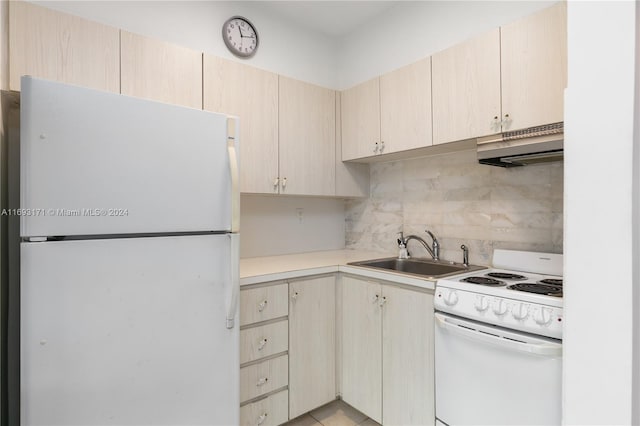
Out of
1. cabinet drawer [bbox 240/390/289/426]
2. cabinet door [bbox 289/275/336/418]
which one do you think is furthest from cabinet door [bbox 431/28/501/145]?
cabinet drawer [bbox 240/390/289/426]

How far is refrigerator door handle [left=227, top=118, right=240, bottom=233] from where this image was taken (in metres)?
1.53

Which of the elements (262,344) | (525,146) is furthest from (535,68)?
(262,344)

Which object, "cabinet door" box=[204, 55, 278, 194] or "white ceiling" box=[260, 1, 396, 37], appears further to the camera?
"white ceiling" box=[260, 1, 396, 37]

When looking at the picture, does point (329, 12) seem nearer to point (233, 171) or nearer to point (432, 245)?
point (233, 171)

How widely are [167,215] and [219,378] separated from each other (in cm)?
76

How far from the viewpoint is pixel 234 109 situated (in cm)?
207

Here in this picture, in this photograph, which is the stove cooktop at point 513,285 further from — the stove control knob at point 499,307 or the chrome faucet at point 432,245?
the chrome faucet at point 432,245

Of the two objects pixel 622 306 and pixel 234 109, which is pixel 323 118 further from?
pixel 622 306

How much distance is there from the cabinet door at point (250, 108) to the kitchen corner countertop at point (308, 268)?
0.48 meters

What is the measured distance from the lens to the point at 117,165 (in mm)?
1279

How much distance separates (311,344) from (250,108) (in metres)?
1.49

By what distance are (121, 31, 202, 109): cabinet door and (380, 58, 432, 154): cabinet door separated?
1.17 m

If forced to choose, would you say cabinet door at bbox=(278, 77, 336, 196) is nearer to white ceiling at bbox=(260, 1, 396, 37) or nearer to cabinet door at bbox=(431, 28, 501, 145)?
white ceiling at bbox=(260, 1, 396, 37)

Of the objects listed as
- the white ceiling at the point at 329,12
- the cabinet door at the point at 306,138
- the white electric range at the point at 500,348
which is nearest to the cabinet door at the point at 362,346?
the white electric range at the point at 500,348
